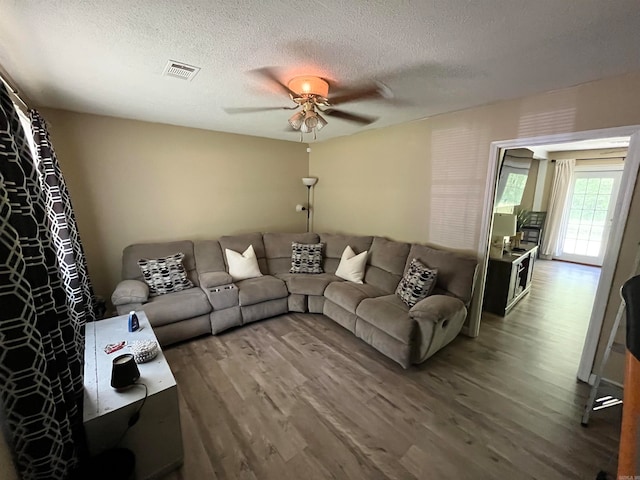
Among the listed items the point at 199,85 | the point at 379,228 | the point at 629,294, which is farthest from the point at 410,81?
the point at 379,228

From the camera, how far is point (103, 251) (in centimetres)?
307

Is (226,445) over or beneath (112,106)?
beneath

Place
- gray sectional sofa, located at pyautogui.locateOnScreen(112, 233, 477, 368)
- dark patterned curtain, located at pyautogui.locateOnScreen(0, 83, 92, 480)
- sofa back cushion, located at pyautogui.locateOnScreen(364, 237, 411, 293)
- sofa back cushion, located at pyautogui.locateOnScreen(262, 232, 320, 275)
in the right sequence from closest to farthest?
dark patterned curtain, located at pyautogui.locateOnScreen(0, 83, 92, 480) < gray sectional sofa, located at pyautogui.locateOnScreen(112, 233, 477, 368) < sofa back cushion, located at pyautogui.locateOnScreen(364, 237, 411, 293) < sofa back cushion, located at pyautogui.locateOnScreen(262, 232, 320, 275)

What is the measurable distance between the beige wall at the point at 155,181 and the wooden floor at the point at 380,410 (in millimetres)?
1568

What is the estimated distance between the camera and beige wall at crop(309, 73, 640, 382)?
6.45ft

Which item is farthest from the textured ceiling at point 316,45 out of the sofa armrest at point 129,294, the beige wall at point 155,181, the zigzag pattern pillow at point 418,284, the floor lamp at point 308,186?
the floor lamp at point 308,186

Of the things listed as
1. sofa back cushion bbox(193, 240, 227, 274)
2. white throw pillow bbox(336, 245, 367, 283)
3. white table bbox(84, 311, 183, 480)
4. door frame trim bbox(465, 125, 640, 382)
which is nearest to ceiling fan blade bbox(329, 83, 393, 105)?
door frame trim bbox(465, 125, 640, 382)

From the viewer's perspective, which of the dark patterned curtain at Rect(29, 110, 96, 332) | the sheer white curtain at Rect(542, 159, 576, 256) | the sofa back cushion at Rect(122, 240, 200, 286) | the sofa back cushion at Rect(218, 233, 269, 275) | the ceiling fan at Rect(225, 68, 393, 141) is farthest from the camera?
the sheer white curtain at Rect(542, 159, 576, 256)

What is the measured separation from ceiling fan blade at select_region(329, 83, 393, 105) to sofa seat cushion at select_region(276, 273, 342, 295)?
2023 millimetres

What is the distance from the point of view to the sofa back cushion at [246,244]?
3.58 m

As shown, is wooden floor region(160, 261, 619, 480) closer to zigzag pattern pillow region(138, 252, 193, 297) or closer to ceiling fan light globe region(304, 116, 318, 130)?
zigzag pattern pillow region(138, 252, 193, 297)

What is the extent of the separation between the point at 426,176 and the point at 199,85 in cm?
250

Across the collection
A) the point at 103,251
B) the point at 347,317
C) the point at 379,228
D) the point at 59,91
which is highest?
the point at 59,91

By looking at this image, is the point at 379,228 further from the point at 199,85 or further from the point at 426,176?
the point at 199,85
